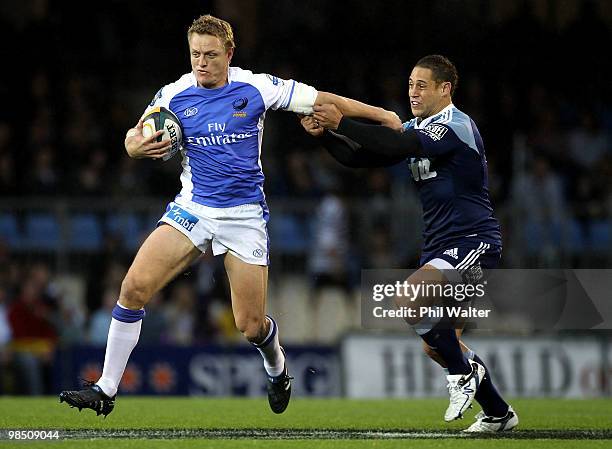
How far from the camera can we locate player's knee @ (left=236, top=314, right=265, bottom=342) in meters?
8.68

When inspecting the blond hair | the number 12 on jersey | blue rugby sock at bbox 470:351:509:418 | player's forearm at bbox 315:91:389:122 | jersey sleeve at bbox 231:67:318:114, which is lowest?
blue rugby sock at bbox 470:351:509:418

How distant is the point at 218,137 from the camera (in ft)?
27.8

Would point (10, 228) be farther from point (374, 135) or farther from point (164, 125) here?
point (374, 135)

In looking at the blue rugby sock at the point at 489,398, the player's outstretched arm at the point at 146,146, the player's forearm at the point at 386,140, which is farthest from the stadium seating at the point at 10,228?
the blue rugby sock at the point at 489,398

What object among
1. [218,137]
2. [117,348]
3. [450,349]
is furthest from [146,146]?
[450,349]

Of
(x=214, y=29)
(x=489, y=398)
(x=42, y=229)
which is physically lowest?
(x=489, y=398)

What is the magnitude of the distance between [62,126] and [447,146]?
985cm

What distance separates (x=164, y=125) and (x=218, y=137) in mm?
415

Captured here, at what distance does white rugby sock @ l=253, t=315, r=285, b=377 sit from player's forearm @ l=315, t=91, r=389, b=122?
1605 millimetres

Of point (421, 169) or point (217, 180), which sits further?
point (217, 180)

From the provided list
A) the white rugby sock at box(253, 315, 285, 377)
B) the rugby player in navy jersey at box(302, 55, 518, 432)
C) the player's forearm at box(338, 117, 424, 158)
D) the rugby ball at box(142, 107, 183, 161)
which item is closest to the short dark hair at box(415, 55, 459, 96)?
the rugby player in navy jersey at box(302, 55, 518, 432)

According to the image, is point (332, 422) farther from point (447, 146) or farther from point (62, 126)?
point (62, 126)

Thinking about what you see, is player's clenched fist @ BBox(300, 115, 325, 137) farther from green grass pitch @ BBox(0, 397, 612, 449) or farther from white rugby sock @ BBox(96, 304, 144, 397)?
green grass pitch @ BBox(0, 397, 612, 449)

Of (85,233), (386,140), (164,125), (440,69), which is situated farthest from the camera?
(85,233)
